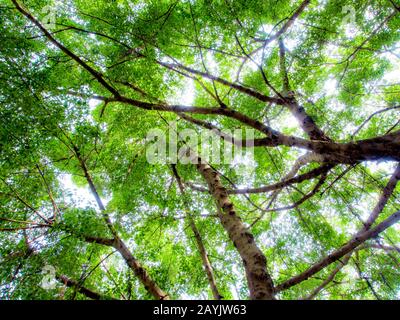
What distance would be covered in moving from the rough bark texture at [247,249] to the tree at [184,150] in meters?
0.02

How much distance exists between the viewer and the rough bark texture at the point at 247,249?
2.63 m

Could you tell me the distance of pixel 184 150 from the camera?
5.12m

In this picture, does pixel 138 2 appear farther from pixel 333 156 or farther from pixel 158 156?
pixel 333 156

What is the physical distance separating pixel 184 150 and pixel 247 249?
2647 mm

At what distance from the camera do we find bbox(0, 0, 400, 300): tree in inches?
118

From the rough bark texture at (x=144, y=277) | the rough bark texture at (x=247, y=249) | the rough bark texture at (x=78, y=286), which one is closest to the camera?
the rough bark texture at (x=247, y=249)

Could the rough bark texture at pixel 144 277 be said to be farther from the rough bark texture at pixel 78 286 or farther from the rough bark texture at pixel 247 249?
the rough bark texture at pixel 247 249

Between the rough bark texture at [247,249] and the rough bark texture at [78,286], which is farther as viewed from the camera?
the rough bark texture at [78,286]

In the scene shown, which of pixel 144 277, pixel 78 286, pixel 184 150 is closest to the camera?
pixel 78 286

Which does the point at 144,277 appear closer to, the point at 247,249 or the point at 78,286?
the point at 78,286

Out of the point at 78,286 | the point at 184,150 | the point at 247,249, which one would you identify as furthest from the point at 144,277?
the point at 184,150

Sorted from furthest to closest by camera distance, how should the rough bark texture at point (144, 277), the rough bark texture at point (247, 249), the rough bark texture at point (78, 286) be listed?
the rough bark texture at point (144, 277), the rough bark texture at point (78, 286), the rough bark texture at point (247, 249)

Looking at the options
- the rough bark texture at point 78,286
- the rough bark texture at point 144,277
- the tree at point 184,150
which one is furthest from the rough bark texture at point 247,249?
the rough bark texture at point 78,286
